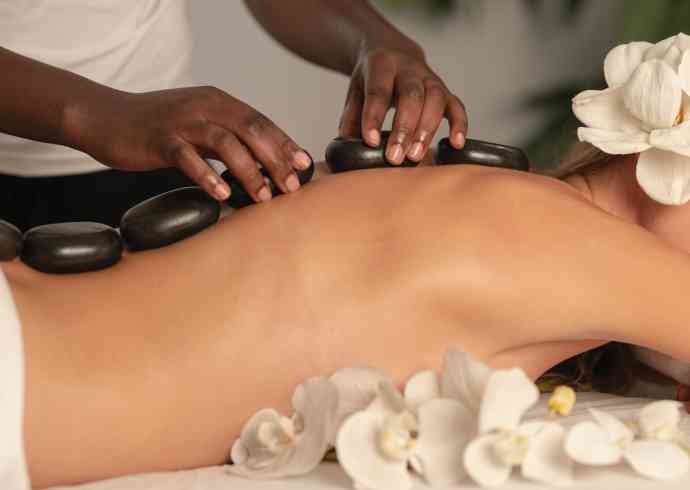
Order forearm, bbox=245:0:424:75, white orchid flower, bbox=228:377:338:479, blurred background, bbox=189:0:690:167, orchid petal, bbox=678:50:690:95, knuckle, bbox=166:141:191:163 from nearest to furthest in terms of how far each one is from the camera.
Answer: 1. white orchid flower, bbox=228:377:338:479
2. knuckle, bbox=166:141:191:163
3. orchid petal, bbox=678:50:690:95
4. forearm, bbox=245:0:424:75
5. blurred background, bbox=189:0:690:167

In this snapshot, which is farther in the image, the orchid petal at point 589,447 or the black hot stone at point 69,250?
the black hot stone at point 69,250

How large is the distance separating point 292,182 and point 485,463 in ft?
1.41

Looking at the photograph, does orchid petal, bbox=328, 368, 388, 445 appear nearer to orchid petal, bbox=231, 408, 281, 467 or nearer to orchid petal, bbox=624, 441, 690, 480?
orchid petal, bbox=231, 408, 281, 467

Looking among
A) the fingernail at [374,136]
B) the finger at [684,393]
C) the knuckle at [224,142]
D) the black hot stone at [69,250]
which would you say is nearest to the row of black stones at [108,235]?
the black hot stone at [69,250]

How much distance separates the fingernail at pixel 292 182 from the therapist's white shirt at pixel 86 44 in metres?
0.60

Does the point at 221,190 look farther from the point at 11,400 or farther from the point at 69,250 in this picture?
the point at 11,400

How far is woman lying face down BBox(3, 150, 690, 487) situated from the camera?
114cm

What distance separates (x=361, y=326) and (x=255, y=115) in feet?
0.87

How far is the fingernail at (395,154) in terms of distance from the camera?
132cm

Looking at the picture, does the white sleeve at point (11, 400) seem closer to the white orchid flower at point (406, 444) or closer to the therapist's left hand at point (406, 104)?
the white orchid flower at point (406, 444)

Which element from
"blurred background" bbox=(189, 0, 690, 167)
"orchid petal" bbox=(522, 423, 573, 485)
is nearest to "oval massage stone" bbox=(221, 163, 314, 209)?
"orchid petal" bbox=(522, 423, 573, 485)

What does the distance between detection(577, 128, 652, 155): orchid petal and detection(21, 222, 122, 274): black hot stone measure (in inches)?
23.6

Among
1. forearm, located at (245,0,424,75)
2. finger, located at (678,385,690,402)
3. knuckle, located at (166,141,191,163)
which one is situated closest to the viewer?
knuckle, located at (166,141,191,163)

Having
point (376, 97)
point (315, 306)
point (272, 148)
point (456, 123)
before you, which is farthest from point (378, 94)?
point (315, 306)
